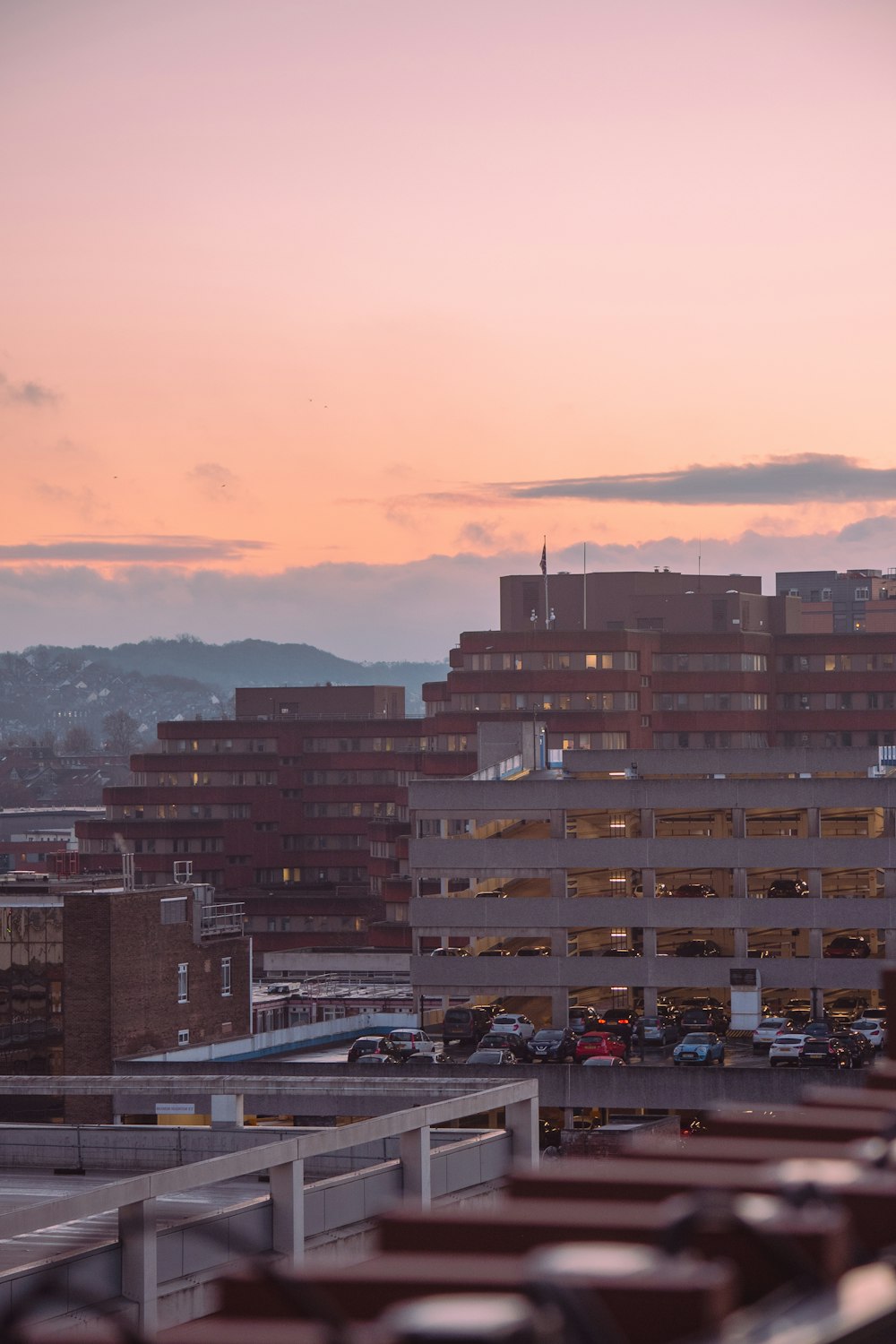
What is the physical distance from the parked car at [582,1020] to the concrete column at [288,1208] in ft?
219

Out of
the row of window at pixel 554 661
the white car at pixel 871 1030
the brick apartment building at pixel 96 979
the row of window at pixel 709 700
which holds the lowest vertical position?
the white car at pixel 871 1030

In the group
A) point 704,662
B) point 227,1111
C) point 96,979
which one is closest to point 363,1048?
point 96,979

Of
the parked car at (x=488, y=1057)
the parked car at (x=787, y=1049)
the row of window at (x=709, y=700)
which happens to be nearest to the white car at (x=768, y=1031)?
the parked car at (x=787, y=1049)

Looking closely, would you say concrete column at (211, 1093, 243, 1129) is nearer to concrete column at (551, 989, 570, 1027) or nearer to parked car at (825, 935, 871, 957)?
concrete column at (551, 989, 570, 1027)

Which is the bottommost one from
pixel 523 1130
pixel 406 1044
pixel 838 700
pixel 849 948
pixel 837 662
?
pixel 406 1044

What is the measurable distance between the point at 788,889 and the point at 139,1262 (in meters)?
78.7

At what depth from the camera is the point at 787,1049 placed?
268 feet

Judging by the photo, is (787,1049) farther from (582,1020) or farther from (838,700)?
(838,700)

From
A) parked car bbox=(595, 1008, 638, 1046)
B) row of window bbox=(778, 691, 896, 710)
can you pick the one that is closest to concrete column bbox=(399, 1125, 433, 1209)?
parked car bbox=(595, 1008, 638, 1046)

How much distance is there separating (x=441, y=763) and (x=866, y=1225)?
16681 cm

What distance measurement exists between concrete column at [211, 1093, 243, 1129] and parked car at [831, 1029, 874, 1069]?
149 ft

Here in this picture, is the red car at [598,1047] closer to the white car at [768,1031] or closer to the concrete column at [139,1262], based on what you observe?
the white car at [768,1031]

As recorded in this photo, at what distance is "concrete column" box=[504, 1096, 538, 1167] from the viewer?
36500 millimetres

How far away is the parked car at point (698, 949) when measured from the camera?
10138 centimetres
